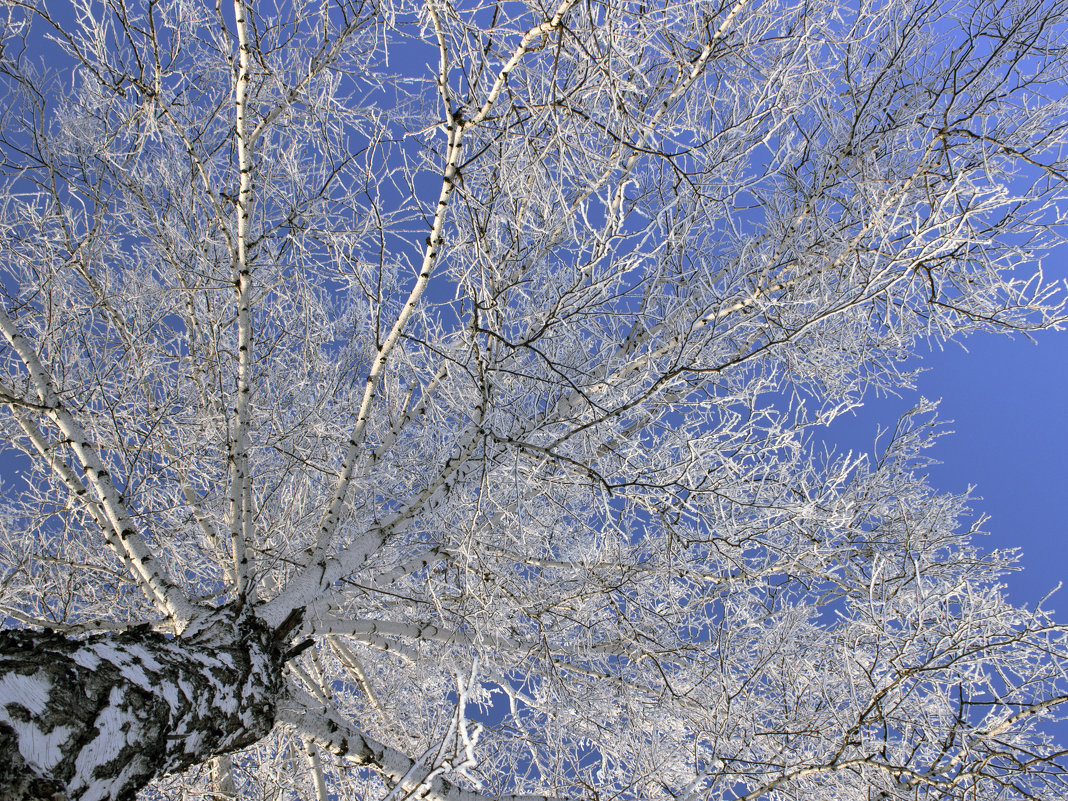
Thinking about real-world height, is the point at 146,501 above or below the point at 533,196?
below

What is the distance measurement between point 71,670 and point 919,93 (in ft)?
13.8

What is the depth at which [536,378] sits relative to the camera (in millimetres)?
2008

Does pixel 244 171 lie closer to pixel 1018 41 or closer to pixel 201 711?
pixel 201 711

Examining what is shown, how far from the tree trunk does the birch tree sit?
0.01m

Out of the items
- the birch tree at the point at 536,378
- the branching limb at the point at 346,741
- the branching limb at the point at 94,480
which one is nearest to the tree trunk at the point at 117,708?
the birch tree at the point at 536,378

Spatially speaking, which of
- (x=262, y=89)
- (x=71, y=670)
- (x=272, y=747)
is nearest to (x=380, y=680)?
(x=272, y=747)

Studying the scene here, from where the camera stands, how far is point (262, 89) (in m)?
2.80

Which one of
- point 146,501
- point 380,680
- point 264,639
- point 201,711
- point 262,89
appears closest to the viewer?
point 201,711

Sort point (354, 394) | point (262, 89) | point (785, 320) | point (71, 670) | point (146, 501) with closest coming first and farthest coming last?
point (71, 670) → point (262, 89) → point (785, 320) → point (146, 501) → point (354, 394)

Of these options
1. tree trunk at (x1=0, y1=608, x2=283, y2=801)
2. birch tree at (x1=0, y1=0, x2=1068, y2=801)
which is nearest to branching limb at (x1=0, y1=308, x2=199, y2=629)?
birch tree at (x1=0, y1=0, x2=1068, y2=801)

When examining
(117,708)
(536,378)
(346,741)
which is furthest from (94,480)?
(536,378)

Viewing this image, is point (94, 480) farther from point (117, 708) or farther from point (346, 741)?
point (346, 741)

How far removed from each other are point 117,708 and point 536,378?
4.71 ft

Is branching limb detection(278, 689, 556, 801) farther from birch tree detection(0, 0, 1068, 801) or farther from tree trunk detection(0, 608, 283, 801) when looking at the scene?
tree trunk detection(0, 608, 283, 801)
